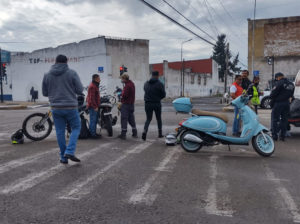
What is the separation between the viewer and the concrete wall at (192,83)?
158ft

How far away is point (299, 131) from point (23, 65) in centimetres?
3434

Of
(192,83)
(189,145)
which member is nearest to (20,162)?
(189,145)

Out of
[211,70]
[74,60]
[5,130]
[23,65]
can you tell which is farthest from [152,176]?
[211,70]

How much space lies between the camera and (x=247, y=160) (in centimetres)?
593

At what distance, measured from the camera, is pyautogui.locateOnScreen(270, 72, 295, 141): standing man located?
26.3 feet

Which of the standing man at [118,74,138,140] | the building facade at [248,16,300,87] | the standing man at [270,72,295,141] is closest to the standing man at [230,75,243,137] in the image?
the standing man at [270,72,295,141]

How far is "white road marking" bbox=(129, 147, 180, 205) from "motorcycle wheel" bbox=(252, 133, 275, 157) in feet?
5.52

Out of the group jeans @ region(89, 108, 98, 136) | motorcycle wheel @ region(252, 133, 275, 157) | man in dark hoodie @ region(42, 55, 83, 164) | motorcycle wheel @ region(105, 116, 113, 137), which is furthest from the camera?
motorcycle wheel @ region(105, 116, 113, 137)

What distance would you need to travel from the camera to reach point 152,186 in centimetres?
425

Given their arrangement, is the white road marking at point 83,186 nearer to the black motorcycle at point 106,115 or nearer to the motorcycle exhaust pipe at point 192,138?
the motorcycle exhaust pipe at point 192,138

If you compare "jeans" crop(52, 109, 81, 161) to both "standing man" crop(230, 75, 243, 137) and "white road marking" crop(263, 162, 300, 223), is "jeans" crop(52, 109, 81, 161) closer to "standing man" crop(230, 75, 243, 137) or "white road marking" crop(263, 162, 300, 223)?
"white road marking" crop(263, 162, 300, 223)

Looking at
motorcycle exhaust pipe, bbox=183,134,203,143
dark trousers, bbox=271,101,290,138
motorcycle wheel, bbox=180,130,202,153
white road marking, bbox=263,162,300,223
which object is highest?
dark trousers, bbox=271,101,290,138

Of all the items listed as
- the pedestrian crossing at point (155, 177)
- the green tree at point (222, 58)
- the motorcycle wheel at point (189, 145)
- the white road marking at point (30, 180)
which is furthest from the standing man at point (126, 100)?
the green tree at point (222, 58)

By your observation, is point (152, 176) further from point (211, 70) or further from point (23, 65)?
point (211, 70)
